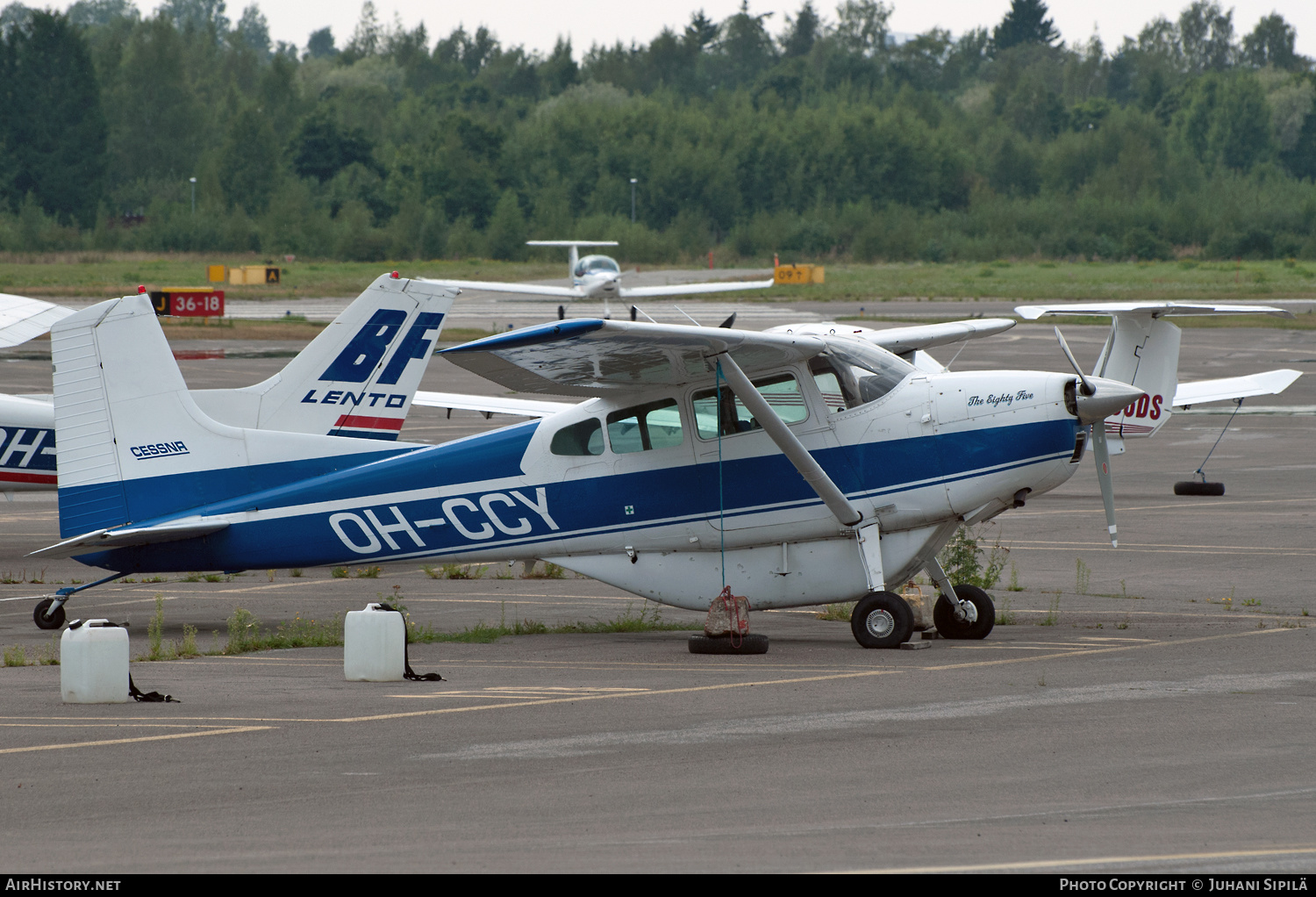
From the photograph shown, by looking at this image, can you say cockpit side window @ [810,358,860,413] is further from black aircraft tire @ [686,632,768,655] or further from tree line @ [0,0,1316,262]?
tree line @ [0,0,1316,262]

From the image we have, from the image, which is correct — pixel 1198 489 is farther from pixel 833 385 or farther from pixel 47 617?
pixel 47 617

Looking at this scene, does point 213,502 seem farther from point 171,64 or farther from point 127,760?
point 171,64

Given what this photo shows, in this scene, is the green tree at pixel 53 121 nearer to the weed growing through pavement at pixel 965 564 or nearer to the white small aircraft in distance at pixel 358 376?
the white small aircraft in distance at pixel 358 376

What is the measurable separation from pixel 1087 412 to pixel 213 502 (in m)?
7.54

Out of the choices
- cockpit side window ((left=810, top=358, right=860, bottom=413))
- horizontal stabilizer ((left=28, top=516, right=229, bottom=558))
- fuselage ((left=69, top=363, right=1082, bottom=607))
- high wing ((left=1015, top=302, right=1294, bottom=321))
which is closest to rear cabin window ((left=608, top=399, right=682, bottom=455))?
fuselage ((left=69, top=363, right=1082, bottom=607))

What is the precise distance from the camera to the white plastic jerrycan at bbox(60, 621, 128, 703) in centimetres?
1028

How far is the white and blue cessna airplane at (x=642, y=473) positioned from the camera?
12.5 m

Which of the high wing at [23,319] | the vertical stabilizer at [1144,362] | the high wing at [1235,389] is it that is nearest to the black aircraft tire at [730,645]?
the high wing at [23,319]

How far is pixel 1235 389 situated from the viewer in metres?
23.3

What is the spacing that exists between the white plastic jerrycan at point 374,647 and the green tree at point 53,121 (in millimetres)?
118528

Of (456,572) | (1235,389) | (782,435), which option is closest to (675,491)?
(782,435)

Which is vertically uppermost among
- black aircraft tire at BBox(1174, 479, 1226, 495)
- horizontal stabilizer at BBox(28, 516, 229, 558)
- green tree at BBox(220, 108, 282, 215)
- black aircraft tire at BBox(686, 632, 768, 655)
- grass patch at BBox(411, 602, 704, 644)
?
green tree at BBox(220, 108, 282, 215)

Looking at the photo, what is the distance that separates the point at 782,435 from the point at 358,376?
4604 mm

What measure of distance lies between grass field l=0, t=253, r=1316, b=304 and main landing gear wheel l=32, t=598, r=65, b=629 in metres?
56.1
